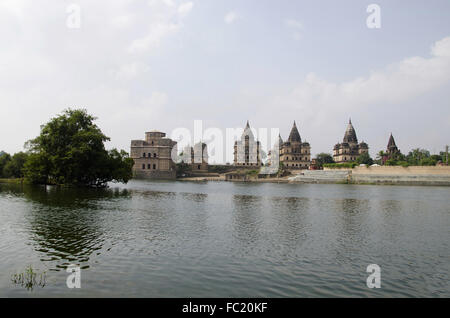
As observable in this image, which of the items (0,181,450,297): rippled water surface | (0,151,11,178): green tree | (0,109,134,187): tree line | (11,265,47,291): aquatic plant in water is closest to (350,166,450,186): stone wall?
(0,109,134,187): tree line

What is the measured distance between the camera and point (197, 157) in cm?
10719

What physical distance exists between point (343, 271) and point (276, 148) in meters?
112

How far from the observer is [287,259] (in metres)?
10.5

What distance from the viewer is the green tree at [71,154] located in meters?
36.8

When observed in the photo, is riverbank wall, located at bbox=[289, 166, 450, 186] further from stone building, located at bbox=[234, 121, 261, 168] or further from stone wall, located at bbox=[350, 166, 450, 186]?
stone building, located at bbox=[234, 121, 261, 168]

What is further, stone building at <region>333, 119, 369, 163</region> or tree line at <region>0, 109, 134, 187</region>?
stone building at <region>333, 119, 369, 163</region>

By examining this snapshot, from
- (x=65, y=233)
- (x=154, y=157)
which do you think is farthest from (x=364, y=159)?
(x=65, y=233)

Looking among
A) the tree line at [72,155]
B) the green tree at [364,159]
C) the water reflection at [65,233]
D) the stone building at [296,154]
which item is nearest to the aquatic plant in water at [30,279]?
the water reflection at [65,233]

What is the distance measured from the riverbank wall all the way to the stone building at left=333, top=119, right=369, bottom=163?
112 feet

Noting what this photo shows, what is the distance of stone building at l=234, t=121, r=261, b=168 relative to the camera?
357 feet

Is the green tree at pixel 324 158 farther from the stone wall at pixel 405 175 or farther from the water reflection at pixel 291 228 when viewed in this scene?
the water reflection at pixel 291 228

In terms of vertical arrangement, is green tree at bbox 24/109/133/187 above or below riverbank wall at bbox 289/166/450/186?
above

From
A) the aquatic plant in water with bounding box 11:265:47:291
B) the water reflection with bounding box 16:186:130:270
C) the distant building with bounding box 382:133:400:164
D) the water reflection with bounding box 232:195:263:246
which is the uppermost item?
the distant building with bounding box 382:133:400:164
